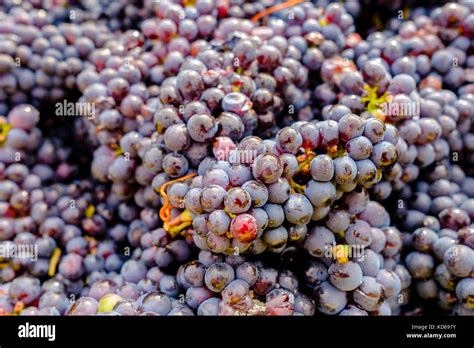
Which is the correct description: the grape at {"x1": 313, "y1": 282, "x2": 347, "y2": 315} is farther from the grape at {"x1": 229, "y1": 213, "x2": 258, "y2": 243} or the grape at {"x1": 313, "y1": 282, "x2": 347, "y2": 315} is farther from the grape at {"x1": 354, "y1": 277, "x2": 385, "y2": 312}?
the grape at {"x1": 229, "y1": 213, "x2": 258, "y2": 243}

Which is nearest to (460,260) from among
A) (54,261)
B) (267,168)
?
(267,168)

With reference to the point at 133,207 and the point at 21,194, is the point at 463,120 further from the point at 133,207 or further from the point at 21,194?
the point at 21,194

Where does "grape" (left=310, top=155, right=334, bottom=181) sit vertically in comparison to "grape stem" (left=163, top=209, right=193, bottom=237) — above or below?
above

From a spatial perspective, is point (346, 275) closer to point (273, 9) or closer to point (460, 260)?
point (460, 260)

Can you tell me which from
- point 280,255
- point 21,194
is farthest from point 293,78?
point 21,194

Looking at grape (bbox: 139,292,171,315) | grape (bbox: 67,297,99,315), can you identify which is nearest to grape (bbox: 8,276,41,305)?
Result: grape (bbox: 67,297,99,315)

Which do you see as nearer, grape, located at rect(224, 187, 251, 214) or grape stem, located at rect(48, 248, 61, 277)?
grape, located at rect(224, 187, 251, 214)

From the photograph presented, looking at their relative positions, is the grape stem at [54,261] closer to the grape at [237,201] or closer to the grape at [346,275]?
the grape at [237,201]
